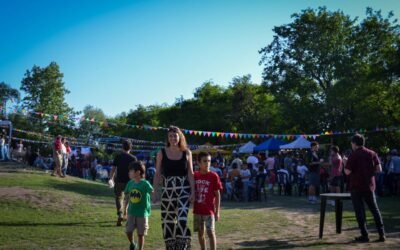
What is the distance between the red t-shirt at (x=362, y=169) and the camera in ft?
24.8

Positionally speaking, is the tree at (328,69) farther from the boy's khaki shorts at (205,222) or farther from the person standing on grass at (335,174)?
the boy's khaki shorts at (205,222)

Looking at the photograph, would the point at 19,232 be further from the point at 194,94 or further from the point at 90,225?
the point at 194,94

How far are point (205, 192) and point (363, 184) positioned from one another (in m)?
3.28

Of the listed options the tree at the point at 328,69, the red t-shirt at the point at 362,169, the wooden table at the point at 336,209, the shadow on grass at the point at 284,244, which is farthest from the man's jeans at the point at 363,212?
the tree at the point at 328,69

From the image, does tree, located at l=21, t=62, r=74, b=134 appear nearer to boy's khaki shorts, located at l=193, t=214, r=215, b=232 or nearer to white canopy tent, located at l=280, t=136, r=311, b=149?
white canopy tent, located at l=280, t=136, r=311, b=149

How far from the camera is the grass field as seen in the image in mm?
7430

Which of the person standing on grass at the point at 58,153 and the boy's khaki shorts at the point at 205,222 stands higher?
the person standing on grass at the point at 58,153

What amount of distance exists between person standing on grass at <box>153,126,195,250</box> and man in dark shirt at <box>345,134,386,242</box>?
11.7ft

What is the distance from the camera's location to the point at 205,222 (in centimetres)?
597

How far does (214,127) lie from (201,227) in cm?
4592

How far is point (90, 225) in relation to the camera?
9422mm

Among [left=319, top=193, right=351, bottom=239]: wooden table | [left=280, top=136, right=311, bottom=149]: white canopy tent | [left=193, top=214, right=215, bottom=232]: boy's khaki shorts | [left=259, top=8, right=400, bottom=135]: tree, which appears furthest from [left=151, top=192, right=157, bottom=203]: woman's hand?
[left=259, top=8, right=400, bottom=135]: tree

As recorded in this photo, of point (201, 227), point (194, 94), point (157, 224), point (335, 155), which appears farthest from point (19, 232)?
point (194, 94)

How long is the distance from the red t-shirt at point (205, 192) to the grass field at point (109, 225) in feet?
5.15
